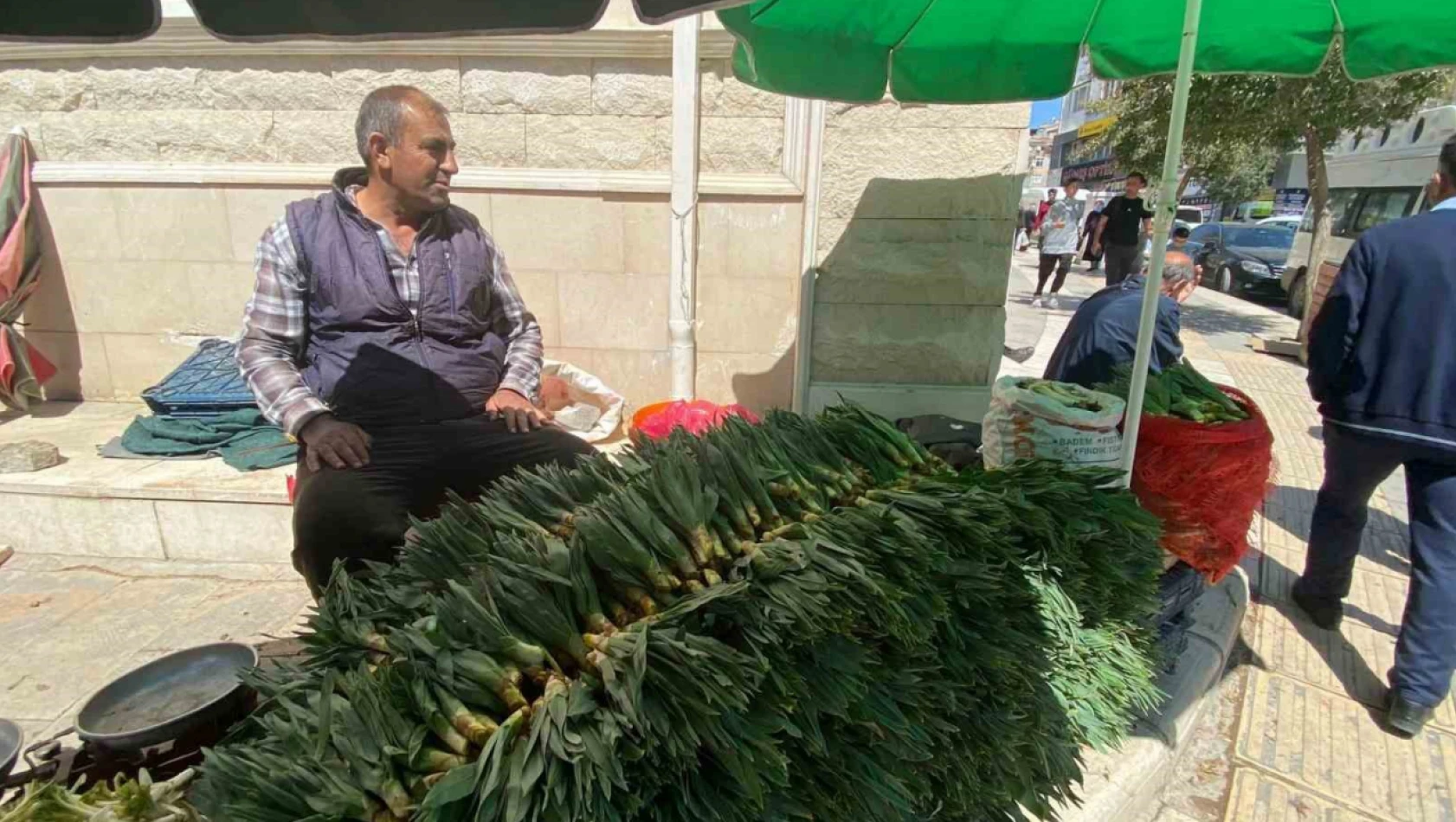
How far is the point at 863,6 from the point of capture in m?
2.71

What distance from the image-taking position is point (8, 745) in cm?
126

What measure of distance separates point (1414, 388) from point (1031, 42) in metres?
1.87

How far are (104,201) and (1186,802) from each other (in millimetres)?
6542

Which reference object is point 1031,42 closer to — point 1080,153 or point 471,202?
point 471,202

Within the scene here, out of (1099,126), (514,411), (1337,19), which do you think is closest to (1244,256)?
(1099,126)

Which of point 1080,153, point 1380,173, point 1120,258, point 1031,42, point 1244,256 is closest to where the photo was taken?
point 1031,42

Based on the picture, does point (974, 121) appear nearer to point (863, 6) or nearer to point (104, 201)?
point (863, 6)

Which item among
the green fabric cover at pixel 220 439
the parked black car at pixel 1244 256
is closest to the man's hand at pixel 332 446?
the green fabric cover at pixel 220 439

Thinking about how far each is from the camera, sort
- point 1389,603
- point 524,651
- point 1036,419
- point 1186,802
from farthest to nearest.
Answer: point 1389,603, point 1186,802, point 1036,419, point 524,651

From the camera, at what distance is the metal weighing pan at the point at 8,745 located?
45.7 inches

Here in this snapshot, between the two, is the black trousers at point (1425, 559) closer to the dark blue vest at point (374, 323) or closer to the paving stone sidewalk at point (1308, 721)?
the paving stone sidewalk at point (1308, 721)

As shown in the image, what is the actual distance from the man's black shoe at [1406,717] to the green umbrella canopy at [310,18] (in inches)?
130

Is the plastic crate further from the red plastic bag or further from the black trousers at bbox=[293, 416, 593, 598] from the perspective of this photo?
the black trousers at bbox=[293, 416, 593, 598]

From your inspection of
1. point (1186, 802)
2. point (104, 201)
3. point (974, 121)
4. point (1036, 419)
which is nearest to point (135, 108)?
point (104, 201)
